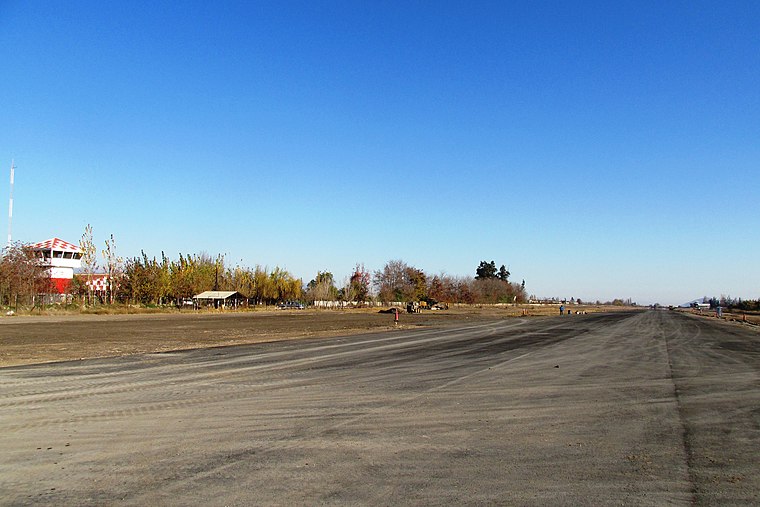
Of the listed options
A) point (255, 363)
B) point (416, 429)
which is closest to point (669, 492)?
point (416, 429)

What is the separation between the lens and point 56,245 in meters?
81.7

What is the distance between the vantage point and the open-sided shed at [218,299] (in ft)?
310

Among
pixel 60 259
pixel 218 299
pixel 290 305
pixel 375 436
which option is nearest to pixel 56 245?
pixel 60 259

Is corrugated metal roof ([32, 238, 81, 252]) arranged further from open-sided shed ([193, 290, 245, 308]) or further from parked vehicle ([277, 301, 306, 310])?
parked vehicle ([277, 301, 306, 310])

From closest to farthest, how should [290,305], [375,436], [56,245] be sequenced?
[375,436]
[56,245]
[290,305]

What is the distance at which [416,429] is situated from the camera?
8398 millimetres

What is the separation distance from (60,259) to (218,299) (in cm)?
2654

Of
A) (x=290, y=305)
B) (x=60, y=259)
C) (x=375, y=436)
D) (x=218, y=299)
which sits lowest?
(x=375, y=436)

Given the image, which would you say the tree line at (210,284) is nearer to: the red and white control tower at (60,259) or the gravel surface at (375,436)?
the red and white control tower at (60,259)

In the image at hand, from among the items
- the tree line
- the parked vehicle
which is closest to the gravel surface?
the tree line

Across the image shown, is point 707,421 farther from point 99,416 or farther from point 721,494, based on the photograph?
point 99,416

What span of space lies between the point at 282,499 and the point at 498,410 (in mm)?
5585

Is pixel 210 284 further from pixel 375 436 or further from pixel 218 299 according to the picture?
pixel 375 436

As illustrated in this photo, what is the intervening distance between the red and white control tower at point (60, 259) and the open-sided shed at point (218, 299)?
2031cm
